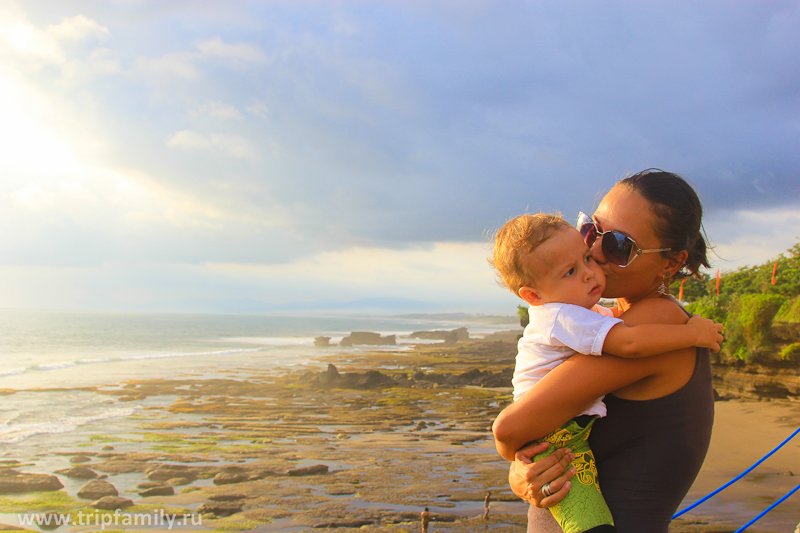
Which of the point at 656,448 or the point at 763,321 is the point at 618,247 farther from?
the point at 763,321

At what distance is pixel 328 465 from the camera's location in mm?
13602

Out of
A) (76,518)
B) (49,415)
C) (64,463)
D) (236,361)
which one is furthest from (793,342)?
(236,361)

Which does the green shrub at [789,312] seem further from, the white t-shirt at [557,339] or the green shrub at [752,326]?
the white t-shirt at [557,339]

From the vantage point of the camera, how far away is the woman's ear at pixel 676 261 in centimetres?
193

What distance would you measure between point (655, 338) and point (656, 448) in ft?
1.32

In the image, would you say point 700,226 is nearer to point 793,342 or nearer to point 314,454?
point 314,454

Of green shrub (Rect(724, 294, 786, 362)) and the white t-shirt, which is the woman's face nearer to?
the white t-shirt

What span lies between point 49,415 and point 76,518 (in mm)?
13123
